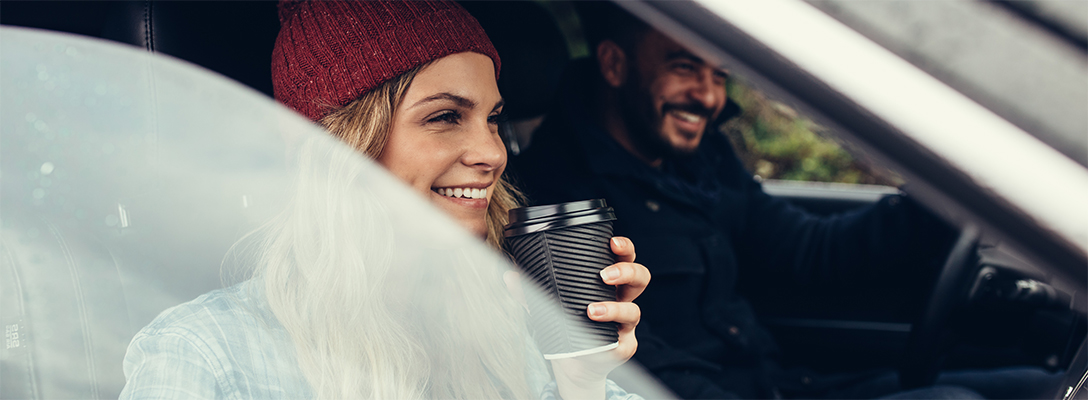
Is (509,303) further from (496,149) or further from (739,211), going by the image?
(739,211)

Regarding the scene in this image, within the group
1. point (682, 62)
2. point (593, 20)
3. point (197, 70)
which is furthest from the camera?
point (682, 62)

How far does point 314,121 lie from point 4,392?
64cm

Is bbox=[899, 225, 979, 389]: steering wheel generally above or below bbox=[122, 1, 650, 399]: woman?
below

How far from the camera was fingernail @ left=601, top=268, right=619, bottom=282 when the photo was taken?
2.73 ft

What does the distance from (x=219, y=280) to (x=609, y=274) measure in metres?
0.72

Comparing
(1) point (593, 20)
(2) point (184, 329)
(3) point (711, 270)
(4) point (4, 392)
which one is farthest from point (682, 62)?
(4) point (4, 392)

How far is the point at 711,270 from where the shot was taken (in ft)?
6.57

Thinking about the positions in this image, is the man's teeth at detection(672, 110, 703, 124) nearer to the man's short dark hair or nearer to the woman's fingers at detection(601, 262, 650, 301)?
the man's short dark hair

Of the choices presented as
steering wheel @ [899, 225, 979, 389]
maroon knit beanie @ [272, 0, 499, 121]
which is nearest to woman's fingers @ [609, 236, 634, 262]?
maroon knit beanie @ [272, 0, 499, 121]

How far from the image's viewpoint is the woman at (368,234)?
0.99 metres

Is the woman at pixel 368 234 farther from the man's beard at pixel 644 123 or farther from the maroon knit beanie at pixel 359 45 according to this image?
the man's beard at pixel 644 123

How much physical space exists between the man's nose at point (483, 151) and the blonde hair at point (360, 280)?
0.29 ft

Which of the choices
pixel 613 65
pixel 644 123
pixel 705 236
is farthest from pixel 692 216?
pixel 613 65

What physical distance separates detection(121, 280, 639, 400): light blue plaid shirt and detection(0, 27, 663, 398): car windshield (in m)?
0.03
